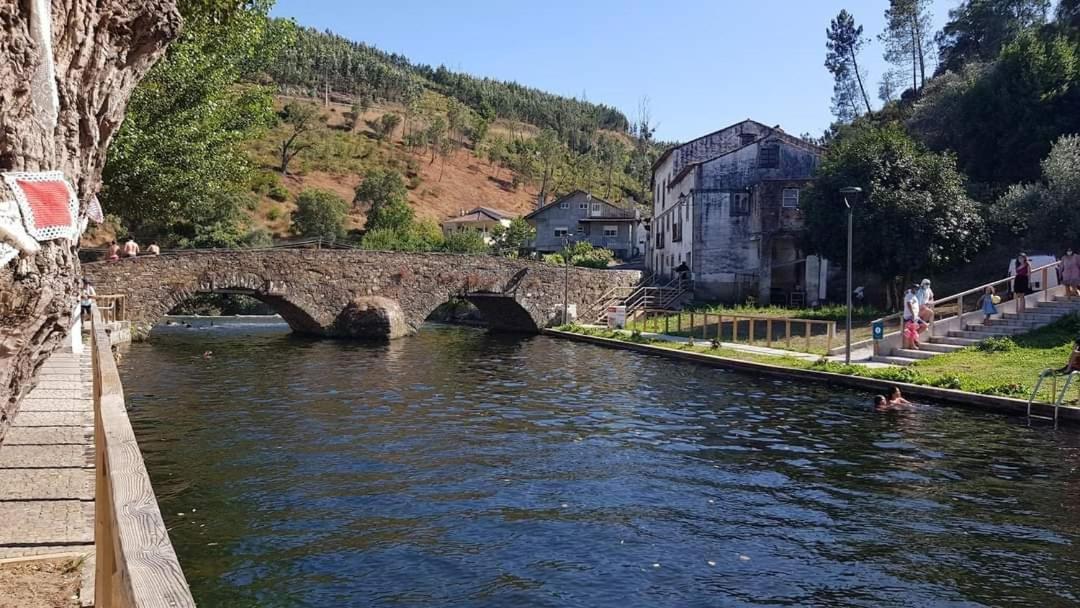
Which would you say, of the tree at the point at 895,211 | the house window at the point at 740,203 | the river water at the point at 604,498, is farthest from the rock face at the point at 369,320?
the house window at the point at 740,203

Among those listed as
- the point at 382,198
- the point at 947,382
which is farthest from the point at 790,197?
the point at 382,198

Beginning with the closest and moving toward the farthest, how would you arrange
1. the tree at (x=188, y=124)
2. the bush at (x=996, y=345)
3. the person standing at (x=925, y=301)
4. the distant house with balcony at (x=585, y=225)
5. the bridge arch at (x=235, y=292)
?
the bush at (x=996, y=345), the person standing at (x=925, y=301), the tree at (x=188, y=124), the bridge arch at (x=235, y=292), the distant house with balcony at (x=585, y=225)

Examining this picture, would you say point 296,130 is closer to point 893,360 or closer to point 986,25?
point 986,25

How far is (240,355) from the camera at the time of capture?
2780 centimetres

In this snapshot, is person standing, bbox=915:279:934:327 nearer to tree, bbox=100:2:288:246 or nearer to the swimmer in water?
the swimmer in water

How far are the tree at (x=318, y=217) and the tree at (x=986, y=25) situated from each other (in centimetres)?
4672

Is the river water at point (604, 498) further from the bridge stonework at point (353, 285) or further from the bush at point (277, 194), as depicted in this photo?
the bush at point (277, 194)

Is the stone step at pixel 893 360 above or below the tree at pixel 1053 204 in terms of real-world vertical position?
below

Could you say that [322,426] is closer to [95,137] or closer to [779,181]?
[95,137]

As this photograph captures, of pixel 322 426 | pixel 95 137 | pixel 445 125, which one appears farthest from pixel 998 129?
pixel 445 125

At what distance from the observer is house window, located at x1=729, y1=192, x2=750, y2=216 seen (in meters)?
44.5

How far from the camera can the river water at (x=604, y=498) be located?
7.96 m

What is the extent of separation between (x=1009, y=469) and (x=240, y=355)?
22894 mm

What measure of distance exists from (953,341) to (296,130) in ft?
250
